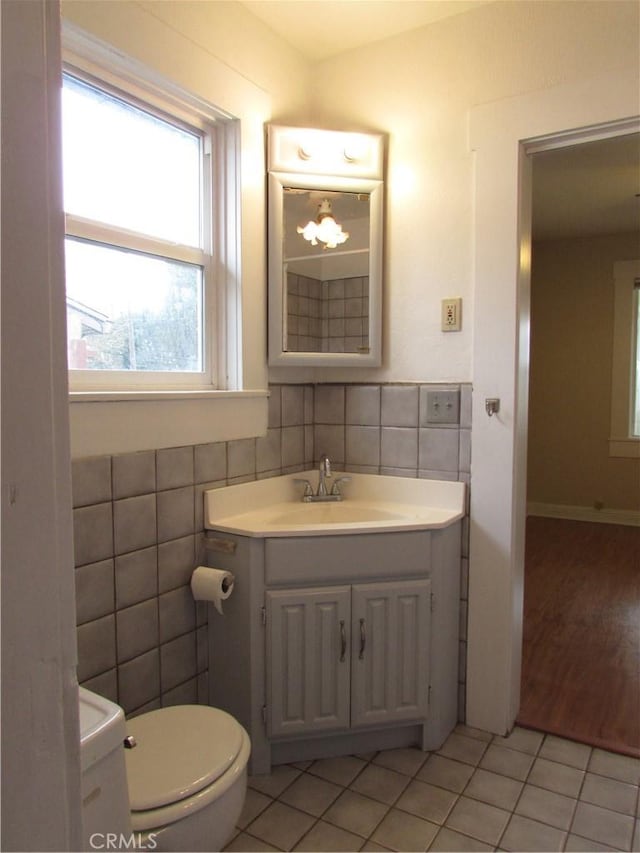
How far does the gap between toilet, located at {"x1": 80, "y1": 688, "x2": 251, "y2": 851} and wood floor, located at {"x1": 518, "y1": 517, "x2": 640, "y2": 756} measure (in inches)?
52.2

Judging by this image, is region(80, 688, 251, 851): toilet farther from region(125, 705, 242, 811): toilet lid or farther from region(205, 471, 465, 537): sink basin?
region(205, 471, 465, 537): sink basin

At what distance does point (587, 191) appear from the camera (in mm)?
3789

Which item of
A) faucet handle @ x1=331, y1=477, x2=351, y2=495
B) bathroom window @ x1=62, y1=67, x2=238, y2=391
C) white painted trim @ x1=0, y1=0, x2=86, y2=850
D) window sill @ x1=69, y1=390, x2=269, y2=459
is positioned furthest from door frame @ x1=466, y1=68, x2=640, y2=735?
white painted trim @ x1=0, y1=0, x2=86, y2=850

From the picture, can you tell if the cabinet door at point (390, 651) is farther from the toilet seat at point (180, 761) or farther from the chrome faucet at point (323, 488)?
the toilet seat at point (180, 761)

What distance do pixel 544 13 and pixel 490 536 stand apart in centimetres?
176

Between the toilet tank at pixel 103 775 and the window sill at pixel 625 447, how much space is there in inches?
194

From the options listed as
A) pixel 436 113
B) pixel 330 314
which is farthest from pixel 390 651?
pixel 436 113

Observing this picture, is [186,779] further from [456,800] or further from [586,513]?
[586,513]

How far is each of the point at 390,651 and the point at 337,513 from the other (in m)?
0.54

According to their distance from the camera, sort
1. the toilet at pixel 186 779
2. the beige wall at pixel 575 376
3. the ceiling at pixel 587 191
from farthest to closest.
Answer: the beige wall at pixel 575 376 → the ceiling at pixel 587 191 → the toilet at pixel 186 779

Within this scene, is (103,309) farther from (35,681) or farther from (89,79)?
(35,681)

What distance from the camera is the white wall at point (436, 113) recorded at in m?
1.92

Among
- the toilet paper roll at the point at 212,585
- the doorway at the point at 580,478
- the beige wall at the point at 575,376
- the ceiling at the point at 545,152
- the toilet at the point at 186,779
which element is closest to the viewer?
the toilet at the point at 186,779

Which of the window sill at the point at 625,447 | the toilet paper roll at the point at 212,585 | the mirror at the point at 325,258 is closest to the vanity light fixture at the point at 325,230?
the mirror at the point at 325,258
